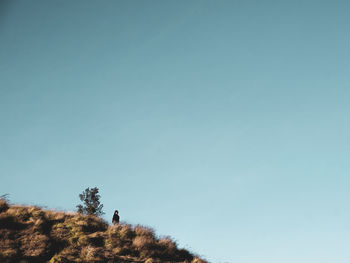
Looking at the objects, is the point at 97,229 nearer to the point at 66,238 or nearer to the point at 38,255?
the point at 66,238

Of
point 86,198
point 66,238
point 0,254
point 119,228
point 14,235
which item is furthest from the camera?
point 86,198

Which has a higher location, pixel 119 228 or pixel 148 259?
pixel 119 228

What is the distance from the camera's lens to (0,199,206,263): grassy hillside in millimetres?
10203

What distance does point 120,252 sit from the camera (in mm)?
11422

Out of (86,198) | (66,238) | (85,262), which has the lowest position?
(85,262)

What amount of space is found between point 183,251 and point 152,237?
5.70 feet

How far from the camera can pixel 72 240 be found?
37.4 feet

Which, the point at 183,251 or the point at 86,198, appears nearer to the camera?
the point at 183,251

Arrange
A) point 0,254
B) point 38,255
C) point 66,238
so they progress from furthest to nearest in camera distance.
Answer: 1. point 66,238
2. point 38,255
3. point 0,254

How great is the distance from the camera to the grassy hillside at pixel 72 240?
1020 cm

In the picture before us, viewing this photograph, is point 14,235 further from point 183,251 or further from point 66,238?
point 183,251

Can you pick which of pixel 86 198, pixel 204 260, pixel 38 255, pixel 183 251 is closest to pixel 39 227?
pixel 38 255

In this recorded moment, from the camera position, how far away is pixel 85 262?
10141 mm

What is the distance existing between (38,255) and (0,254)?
4.04ft
